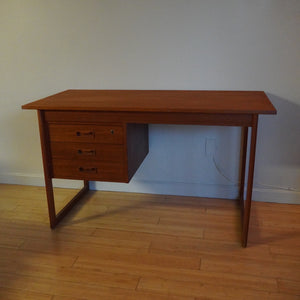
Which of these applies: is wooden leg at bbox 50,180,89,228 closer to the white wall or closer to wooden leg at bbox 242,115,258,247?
the white wall

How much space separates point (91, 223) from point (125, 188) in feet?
1.56

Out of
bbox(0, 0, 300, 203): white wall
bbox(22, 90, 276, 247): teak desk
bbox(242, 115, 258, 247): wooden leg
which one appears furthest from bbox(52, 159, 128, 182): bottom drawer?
bbox(242, 115, 258, 247): wooden leg

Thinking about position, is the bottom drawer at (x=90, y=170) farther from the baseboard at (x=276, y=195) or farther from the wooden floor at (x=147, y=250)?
the baseboard at (x=276, y=195)

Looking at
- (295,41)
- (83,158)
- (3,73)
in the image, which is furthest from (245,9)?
(3,73)

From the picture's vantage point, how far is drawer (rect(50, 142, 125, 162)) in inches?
73.5

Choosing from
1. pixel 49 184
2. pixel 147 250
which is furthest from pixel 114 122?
pixel 147 250

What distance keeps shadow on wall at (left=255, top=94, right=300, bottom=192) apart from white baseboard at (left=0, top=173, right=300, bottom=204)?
1.9 inches

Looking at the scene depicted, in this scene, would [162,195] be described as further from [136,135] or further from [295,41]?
[295,41]

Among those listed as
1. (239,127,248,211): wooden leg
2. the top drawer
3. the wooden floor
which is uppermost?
the top drawer

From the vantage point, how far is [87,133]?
6.11 feet

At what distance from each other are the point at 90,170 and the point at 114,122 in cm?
33

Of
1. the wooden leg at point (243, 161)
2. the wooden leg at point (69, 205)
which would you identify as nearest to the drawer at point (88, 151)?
the wooden leg at point (69, 205)

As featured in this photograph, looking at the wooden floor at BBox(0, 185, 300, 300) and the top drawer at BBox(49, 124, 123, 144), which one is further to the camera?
the top drawer at BBox(49, 124, 123, 144)

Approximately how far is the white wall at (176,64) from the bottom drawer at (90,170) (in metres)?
0.57
